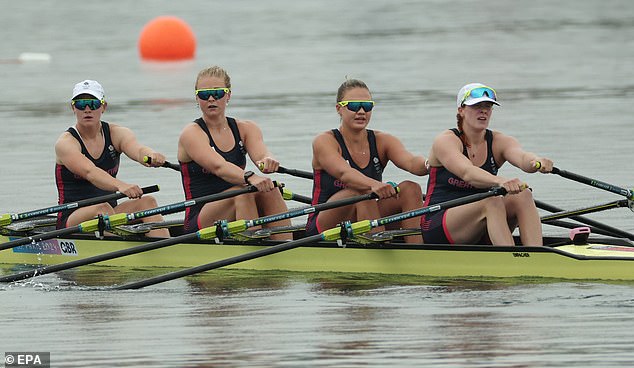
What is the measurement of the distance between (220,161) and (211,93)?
0.52 m

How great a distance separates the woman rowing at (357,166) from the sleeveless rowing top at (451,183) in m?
0.25

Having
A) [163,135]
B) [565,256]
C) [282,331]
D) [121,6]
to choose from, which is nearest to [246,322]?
[282,331]

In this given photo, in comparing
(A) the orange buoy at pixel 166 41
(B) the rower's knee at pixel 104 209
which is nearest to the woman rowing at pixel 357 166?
(B) the rower's knee at pixel 104 209

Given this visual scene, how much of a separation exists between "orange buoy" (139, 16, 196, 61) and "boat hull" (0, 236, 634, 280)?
18615 millimetres

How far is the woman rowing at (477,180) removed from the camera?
1005 cm

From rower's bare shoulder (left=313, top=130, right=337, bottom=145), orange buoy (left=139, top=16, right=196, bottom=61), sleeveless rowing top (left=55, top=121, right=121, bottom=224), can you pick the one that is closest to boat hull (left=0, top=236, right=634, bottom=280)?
sleeveless rowing top (left=55, top=121, right=121, bottom=224)

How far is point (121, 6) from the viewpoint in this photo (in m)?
46.7

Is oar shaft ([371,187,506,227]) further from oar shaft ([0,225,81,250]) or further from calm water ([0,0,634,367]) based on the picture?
oar shaft ([0,225,81,250])

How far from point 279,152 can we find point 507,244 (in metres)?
7.78

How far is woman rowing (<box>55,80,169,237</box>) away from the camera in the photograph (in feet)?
37.7

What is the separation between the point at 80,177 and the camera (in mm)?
11758

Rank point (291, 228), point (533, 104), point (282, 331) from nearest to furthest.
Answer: point (282, 331) → point (291, 228) → point (533, 104)

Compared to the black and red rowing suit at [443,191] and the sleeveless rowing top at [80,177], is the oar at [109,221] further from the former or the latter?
the black and red rowing suit at [443,191]

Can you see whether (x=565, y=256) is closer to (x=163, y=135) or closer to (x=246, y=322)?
(x=246, y=322)
